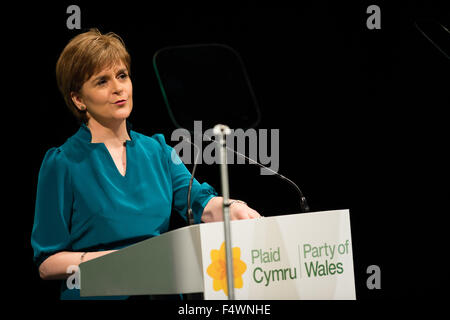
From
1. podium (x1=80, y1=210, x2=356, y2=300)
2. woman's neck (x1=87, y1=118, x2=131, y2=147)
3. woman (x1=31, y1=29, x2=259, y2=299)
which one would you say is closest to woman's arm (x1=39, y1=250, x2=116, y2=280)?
woman (x1=31, y1=29, x2=259, y2=299)

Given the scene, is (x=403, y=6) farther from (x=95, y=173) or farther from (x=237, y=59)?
(x=95, y=173)

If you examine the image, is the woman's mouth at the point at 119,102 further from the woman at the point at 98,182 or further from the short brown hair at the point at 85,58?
the short brown hair at the point at 85,58

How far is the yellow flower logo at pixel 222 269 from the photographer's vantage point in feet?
4.01

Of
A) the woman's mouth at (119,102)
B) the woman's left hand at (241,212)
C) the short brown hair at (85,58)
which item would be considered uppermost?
the short brown hair at (85,58)

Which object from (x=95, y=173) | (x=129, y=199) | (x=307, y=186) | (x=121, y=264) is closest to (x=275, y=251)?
(x=121, y=264)

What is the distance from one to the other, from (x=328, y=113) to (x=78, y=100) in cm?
123

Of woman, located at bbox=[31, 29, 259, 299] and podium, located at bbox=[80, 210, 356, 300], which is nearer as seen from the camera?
podium, located at bbox=[80, 210, 356, 300]

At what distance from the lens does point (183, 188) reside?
183 cm

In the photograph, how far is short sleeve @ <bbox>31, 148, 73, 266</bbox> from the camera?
159 cm

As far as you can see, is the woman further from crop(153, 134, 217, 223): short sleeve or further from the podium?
the podium

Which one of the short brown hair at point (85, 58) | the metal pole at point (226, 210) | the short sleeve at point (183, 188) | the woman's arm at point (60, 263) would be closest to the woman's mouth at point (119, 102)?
the short brown hair at point (85, 58)

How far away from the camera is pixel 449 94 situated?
2404 millimetres

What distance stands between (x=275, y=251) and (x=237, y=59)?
60 centimetres

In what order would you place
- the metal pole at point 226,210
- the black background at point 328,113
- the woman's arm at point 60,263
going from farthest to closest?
1. the black background at point 328,113
2. the woman's arm at point 60,263
3. the metal pole at point 226,210
